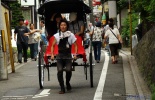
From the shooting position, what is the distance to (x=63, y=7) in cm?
1301

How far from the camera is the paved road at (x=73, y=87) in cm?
1017

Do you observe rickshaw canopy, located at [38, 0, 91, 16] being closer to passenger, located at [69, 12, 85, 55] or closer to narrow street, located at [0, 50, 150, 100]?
passenger, located at [69, 12, 85, 55]

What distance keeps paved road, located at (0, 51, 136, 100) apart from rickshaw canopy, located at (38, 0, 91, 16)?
6.67 feet

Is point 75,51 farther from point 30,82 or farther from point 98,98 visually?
point 30,82

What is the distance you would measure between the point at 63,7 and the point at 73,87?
2.53 m

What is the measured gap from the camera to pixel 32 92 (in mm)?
10938

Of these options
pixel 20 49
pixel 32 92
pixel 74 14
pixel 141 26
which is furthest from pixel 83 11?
pixel 141 26

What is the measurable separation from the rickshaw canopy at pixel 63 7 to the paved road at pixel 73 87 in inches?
80.0

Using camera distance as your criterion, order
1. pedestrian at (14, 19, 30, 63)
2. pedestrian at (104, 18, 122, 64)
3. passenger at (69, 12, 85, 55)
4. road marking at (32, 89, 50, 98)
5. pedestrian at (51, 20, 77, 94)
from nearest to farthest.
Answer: road marking at (32, 89, 50, 98) → pedestrian at (51, 20, 77, 94) → passenger at (69, 12, 85, 55) → pedestrian at (104, 18, 122, 64) → pedestrian at (14, 19, 30, 63)

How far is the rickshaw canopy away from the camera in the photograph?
1240cm

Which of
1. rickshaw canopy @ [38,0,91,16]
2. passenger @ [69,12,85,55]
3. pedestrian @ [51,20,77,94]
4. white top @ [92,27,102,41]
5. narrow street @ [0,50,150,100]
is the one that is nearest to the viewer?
narrow street @ [0,50,150,100]

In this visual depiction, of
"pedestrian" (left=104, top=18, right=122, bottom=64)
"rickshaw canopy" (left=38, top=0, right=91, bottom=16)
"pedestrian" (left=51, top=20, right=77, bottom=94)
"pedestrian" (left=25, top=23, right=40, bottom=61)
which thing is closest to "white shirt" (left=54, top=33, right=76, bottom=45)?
"pedestrian" (left=51, top=20, right=77, bottom=94)

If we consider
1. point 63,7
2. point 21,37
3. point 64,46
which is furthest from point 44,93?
point 21,37

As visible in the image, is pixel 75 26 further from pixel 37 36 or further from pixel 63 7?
pixel 37 36
